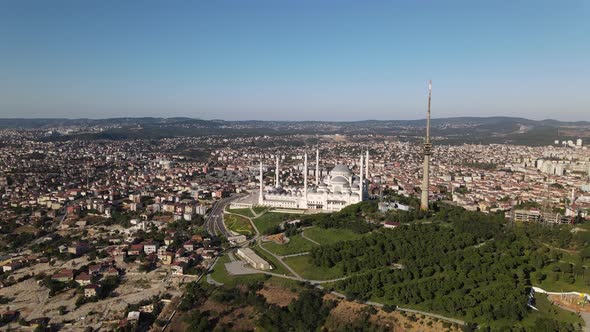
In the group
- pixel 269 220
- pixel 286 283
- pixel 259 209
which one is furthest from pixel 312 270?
pixel 259 209

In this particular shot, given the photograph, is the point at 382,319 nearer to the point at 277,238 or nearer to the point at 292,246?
the point at 292,246

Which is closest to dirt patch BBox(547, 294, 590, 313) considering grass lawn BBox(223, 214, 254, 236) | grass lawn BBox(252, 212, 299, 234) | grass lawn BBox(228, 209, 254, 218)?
grass lawn BBox(252, 212, 299, 234)

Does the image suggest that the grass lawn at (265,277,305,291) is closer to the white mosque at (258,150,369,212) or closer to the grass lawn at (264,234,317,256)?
the grass lawn at (264,234,317,256)

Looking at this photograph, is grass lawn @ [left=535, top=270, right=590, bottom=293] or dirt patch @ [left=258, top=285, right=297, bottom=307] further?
grass lawn @ [left=535, top=270, right=590, bottom=293]

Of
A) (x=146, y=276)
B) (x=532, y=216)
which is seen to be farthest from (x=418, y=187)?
(x=146, y=276)

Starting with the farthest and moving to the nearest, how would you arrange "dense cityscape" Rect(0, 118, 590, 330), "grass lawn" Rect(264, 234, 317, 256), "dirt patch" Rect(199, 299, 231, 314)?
"grass lawn" Rect(264, 234, 317, 256) → "dense cityscape" Rect(0, 118, 590, 330) → "dirt patch" Rect(199, 299, 231, 314)

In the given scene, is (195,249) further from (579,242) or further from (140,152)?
(140,152)

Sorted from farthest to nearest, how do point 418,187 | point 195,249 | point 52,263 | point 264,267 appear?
point 418,187
point 195,249
point 52,263
point 264,267
